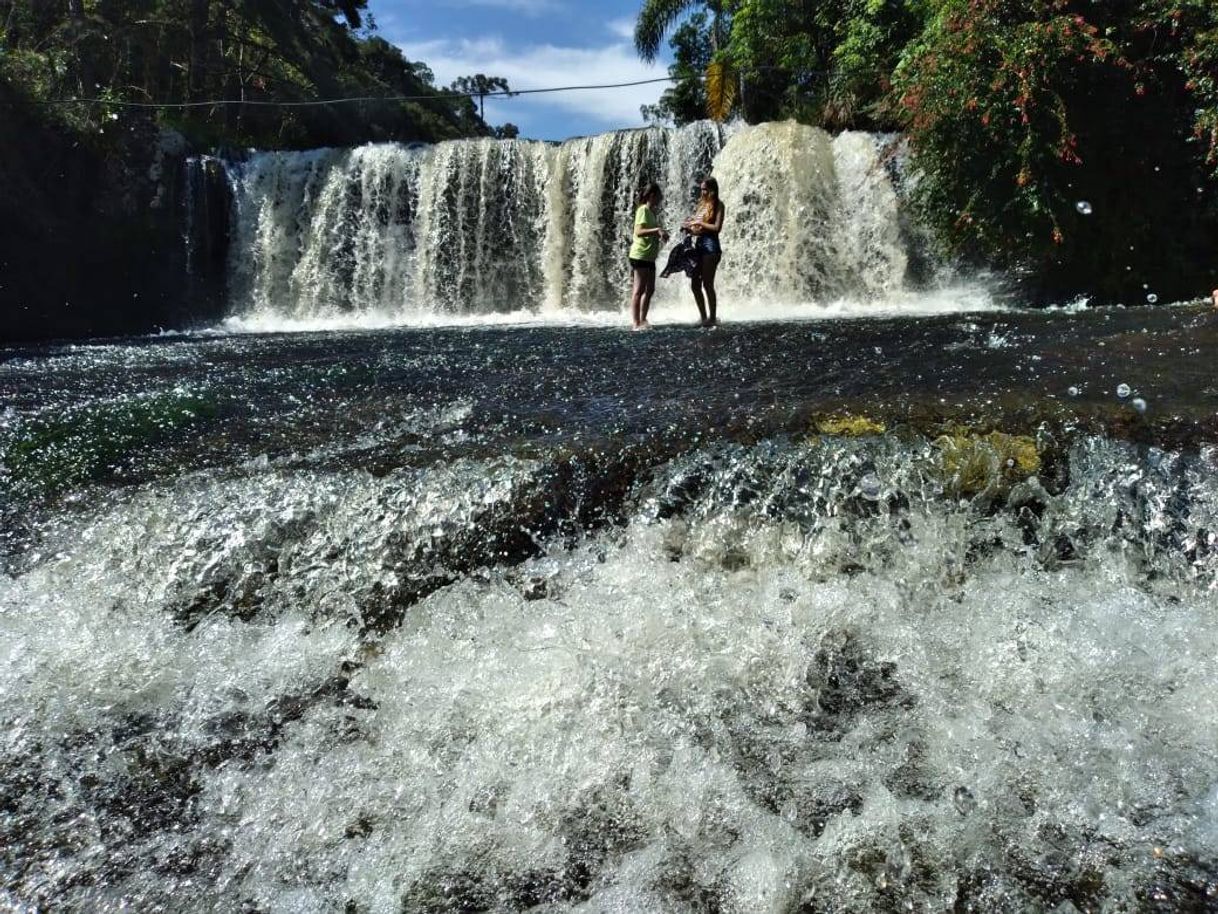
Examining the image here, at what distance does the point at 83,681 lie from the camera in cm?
280

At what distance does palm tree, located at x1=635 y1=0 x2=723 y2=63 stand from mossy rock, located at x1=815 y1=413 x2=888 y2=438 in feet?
79.3

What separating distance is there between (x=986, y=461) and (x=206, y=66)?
23514 millimetres

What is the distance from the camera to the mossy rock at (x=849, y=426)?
3.79 meters

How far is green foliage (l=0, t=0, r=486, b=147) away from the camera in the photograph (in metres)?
16.3

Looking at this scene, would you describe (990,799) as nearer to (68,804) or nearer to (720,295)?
(68,804)

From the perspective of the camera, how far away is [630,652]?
9.40 ft


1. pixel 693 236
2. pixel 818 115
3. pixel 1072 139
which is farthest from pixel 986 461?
pixel 818 115

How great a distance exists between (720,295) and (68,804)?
10932 mm

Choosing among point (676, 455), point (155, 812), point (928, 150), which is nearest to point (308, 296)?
point (928, 150)

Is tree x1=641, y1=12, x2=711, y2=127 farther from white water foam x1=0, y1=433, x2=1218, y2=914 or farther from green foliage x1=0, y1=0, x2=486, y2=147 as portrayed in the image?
white water foam x1=0, y1=433, x2=1218, y2=914

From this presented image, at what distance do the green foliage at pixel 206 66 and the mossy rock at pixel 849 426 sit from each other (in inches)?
482

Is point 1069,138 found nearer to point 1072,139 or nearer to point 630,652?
point 1072,139

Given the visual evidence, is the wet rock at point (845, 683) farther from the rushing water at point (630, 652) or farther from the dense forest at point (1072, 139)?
the dense forest at point (1072, 139)

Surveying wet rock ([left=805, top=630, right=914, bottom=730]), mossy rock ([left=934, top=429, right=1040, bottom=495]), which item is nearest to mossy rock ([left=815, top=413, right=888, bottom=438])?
mossy rock ([left=934, top=429, right=1040, bottom=495])
